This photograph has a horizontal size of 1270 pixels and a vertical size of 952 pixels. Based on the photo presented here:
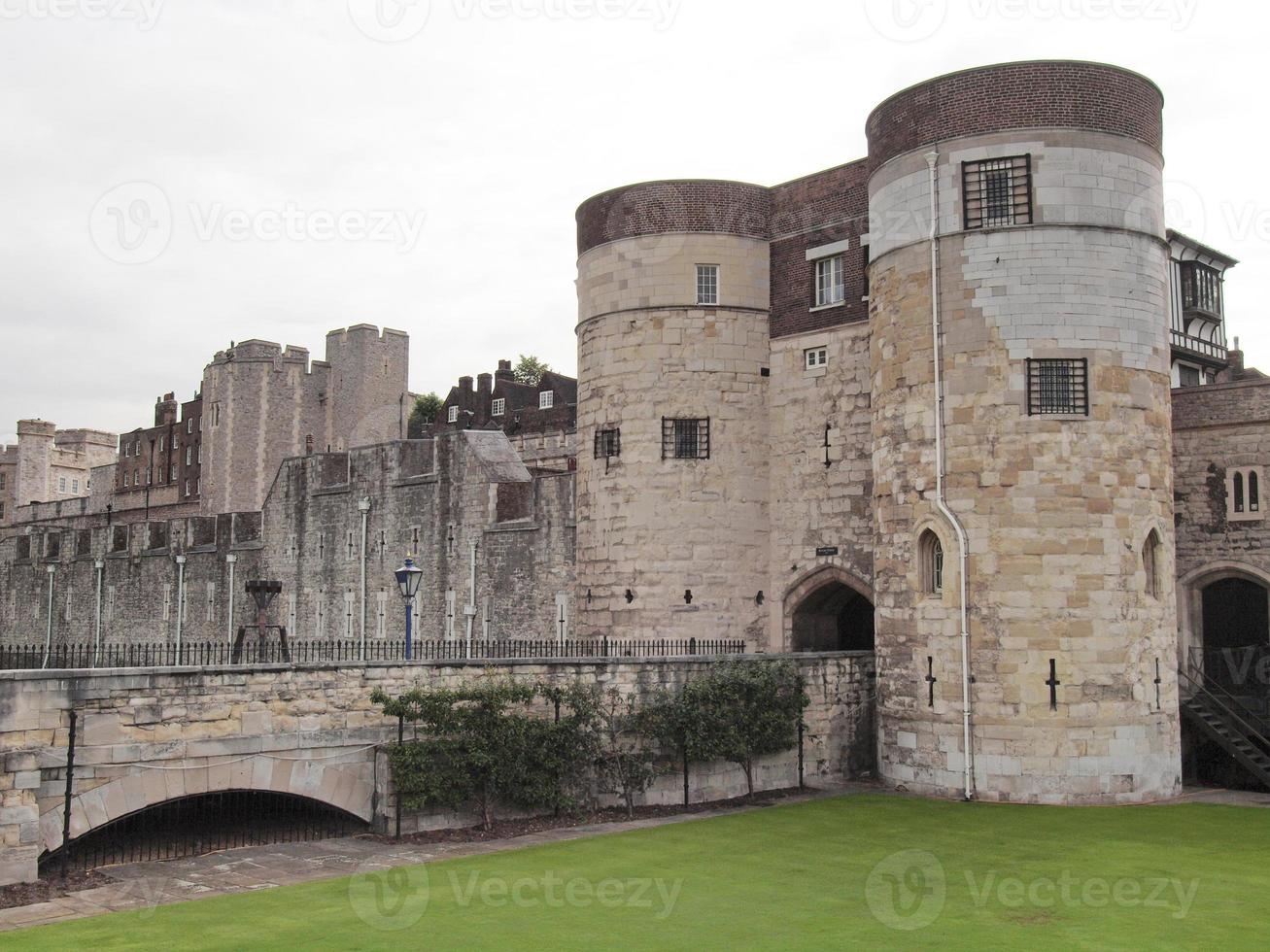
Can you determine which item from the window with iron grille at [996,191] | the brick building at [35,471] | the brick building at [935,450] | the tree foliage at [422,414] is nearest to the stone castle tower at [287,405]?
the tree foliage at [422,414]

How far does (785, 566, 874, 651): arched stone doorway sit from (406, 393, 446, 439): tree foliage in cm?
6073

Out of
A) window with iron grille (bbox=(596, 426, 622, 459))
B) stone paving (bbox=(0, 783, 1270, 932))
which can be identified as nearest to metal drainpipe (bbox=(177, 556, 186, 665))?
window with iron grille (bbox=(596, 426, 622, 459))

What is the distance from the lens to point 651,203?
27.7m

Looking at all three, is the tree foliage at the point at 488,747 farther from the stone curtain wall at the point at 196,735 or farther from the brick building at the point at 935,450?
the brick building at the point at 935,450

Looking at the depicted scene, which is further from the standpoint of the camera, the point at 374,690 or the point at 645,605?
the point at 645,605

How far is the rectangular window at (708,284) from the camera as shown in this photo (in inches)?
1083

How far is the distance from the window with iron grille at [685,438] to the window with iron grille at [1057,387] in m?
8.07

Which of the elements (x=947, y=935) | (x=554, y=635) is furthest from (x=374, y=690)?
(x=554, y=635)

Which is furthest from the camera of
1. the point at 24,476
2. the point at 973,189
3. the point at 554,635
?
the point at 24,476

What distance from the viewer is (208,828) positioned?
55.7 ft

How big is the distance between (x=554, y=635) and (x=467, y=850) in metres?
16.2

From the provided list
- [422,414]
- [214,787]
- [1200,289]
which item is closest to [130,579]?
[422,414]

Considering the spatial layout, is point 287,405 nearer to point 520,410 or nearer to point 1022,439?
point 520,410

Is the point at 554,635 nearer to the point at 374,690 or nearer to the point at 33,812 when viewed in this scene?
the point at 374,690
